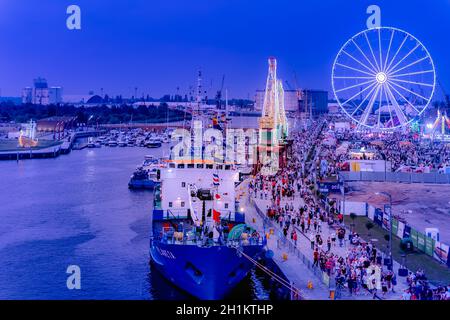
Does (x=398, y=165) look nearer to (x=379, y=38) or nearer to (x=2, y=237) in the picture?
(x=379, y=38)

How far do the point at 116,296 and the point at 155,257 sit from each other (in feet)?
5.20

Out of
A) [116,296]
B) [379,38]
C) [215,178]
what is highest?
[379,38]

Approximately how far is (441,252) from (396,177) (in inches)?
424

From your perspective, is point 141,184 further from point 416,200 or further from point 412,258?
point 412,258

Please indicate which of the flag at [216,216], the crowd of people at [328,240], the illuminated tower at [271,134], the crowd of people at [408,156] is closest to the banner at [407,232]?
the crowd of people at [328,240]

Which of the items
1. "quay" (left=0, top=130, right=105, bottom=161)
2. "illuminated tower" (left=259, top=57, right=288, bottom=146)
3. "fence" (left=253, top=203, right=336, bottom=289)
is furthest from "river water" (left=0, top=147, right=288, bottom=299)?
"quay" (left=0, top=130, right=105, bottom=161)

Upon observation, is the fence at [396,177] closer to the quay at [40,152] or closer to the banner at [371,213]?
the banner at [371,213]

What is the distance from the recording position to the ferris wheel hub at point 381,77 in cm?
2123

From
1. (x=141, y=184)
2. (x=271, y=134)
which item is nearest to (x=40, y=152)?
(x=271, y=134)

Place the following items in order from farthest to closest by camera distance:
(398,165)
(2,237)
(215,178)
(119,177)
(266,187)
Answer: (119,177)
(398,165)
(266,187)
(2,237)
(215,178)

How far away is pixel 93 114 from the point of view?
2857 inches

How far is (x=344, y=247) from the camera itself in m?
10.8

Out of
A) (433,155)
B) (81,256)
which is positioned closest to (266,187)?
(81,256)

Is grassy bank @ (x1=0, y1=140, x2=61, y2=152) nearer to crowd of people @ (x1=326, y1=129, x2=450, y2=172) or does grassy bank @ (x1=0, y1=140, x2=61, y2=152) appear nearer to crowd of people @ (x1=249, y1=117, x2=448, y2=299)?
crowd of people @ (x1=326, y1=129, x2=450, y2=172)
